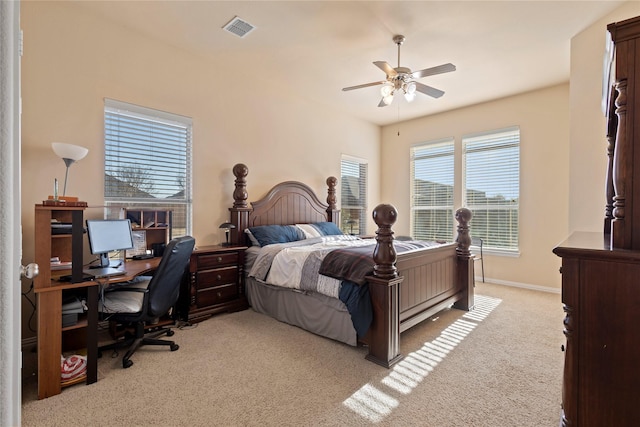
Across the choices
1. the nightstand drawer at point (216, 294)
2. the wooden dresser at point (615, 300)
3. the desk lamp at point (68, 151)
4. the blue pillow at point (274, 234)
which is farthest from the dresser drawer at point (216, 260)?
the wooden dresser at point (615, 300)

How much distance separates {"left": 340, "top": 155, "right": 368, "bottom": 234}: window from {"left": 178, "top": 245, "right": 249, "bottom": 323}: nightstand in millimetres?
2513

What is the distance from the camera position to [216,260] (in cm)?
339

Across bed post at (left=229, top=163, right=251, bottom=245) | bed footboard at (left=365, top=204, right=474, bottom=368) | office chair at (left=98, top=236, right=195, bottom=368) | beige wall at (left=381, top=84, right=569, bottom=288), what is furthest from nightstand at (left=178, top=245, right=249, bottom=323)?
beige wall at (left=381, top=84, right=569, bottom=288)

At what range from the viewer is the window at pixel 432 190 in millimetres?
5512

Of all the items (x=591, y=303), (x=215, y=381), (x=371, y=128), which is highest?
(x=371, y=128)

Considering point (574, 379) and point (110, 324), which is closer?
point (574, 379)

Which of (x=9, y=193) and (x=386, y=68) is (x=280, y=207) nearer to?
(x=386, y=68)

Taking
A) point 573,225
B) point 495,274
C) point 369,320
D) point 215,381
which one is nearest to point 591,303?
point 369,320

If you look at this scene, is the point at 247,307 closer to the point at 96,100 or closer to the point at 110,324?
the point at 110,324

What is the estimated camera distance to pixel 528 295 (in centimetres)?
422

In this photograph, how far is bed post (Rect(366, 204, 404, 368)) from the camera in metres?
2.34

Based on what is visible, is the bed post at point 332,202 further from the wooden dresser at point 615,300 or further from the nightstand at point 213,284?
the wooden dresser at point 615,300

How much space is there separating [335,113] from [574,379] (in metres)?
5.06

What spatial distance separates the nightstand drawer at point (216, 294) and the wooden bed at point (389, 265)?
1.95 ft
